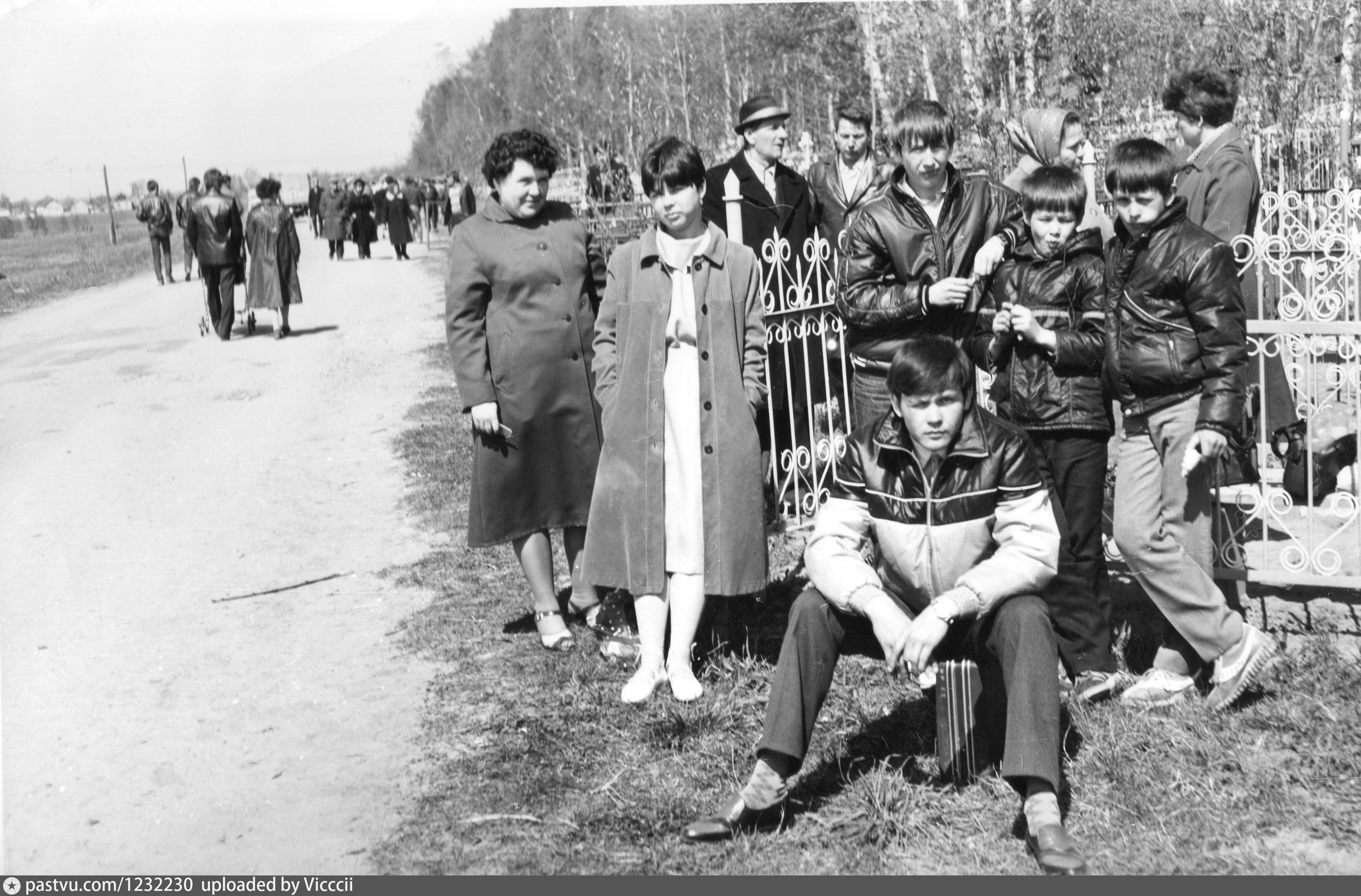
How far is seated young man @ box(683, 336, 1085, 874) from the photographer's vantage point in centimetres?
352

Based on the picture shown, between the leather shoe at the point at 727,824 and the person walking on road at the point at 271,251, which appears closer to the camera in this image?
the leather shoe at the point at 727,824

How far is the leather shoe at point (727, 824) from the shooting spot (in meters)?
3.58

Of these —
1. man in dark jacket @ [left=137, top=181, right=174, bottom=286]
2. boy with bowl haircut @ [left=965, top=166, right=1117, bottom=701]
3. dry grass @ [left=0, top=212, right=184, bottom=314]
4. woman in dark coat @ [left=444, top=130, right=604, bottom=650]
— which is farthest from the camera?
man in dark jacket @ [left=137, top=181, right=174, bottom=286]

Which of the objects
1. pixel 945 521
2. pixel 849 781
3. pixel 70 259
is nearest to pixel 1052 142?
pixel 945 521

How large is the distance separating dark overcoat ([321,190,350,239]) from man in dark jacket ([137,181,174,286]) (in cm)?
580

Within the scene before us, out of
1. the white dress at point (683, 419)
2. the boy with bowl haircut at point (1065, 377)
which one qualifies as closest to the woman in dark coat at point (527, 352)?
the white dress at point (683, 419)

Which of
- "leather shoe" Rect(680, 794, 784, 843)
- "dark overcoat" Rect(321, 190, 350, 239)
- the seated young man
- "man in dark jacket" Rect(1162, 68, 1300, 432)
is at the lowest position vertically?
"leather shoe" Rect(680, 794, 784, 843)

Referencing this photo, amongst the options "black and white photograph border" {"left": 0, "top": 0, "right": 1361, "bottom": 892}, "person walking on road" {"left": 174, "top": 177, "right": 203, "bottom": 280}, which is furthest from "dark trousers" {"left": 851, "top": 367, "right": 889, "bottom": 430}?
"person walking on road" {"left": 174, "top": 177, "right": 203, "bottom": 280}

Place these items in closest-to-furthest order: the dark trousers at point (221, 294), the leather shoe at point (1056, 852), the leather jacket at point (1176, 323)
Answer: the leather shoe at point (1056, 852) < the leather jacket at point (1176, 323) < the dark trousers at point (221, 294)

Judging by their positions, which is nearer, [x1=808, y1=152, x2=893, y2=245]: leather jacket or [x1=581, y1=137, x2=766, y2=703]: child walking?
[x1=581, y1=137, x2=766, y2=703]: child walking

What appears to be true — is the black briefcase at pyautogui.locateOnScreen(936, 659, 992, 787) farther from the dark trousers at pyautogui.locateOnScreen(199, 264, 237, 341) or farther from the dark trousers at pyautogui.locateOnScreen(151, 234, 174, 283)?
the dark trousers at pyautogui.locateOnScreen(151, 234, 174, 283)

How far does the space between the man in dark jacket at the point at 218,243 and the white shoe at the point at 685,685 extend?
11878 millimetres

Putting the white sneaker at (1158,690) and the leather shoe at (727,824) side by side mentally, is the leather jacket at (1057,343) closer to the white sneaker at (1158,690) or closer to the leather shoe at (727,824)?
the white sneaker at (1158,690)

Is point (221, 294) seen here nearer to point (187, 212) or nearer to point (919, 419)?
point (187, 212)
